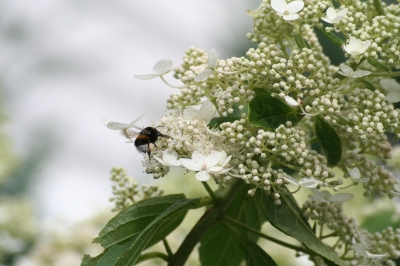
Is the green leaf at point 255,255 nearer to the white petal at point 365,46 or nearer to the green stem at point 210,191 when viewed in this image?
the green stem at point 210,191

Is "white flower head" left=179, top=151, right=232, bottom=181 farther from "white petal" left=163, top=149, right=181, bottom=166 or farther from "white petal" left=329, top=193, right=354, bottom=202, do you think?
"white petal" left=329, top=193, right=354, bottom=202

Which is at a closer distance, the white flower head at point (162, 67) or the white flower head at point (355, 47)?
the white flower head at point (355, 47)

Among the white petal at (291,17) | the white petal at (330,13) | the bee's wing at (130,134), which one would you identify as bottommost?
the white petal at (330,13)

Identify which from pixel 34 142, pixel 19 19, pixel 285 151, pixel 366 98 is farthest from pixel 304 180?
pixel 19 19

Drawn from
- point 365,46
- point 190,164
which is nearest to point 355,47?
point 365,46

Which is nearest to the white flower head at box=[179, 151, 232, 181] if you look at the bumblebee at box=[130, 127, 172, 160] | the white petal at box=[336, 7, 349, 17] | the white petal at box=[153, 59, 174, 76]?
the bumblebee at box=[130, 127, 172, 160]

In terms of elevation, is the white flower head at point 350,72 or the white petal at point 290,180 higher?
the white flower head at point 350,72

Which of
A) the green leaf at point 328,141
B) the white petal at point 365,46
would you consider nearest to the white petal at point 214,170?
the green leaf at point 328,141
